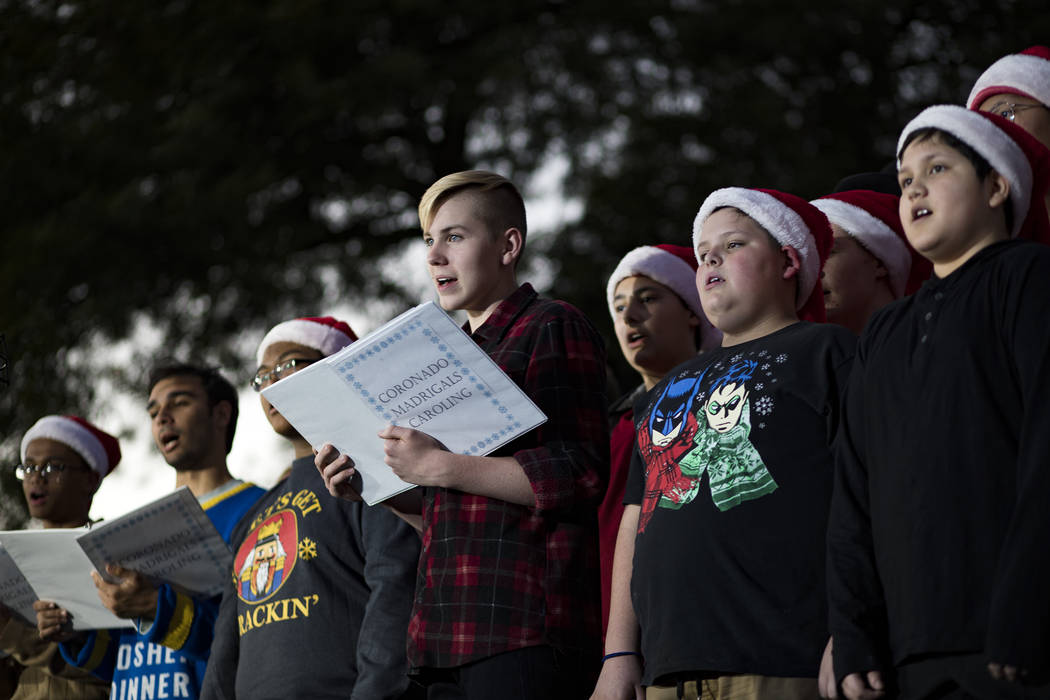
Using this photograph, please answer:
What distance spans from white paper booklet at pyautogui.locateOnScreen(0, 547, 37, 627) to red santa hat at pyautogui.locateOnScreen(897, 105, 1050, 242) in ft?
11.6

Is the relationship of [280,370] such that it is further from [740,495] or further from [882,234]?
[740,495]

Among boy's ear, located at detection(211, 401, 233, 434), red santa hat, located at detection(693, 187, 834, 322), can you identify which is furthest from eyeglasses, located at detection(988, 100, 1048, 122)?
boy's ear, located at detection(211, 401, 233, 434)

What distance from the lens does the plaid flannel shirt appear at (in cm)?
269

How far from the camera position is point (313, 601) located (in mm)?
3477

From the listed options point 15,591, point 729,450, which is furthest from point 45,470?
point 729,450

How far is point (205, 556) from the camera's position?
412cm

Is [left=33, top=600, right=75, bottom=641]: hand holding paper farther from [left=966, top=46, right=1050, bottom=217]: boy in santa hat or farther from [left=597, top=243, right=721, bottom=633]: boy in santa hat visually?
[left=966, top=46, right=1050, bottom=217]: boy in santa hat

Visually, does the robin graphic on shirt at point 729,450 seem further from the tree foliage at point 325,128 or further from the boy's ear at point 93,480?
the tree foliage at point 325,128

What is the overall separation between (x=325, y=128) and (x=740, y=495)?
302 inches

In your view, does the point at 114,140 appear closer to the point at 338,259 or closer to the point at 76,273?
the point at 76,273

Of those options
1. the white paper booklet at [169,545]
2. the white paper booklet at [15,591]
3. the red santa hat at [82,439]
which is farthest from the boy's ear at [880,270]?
the red santa hat at [82,439]

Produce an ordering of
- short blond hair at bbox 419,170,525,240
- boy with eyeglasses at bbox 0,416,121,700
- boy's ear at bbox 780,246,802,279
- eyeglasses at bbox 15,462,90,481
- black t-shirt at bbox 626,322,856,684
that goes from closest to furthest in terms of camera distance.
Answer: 1. black t-shirt at bbox 626,322,856,684
2. boy's ear at bbox 780,246,802,279
3. short blond hair at bbox 419,170,525,240
4. boy with eyeglasses at bbox 0,416,121,700
5. eyeglasses at bbox 15,462,90,481

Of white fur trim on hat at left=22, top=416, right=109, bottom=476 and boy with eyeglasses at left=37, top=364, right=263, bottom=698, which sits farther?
white fur trim on hat at left=22, top=416, right=109, bottom=476

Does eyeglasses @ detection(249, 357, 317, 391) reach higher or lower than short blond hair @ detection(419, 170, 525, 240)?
lower
